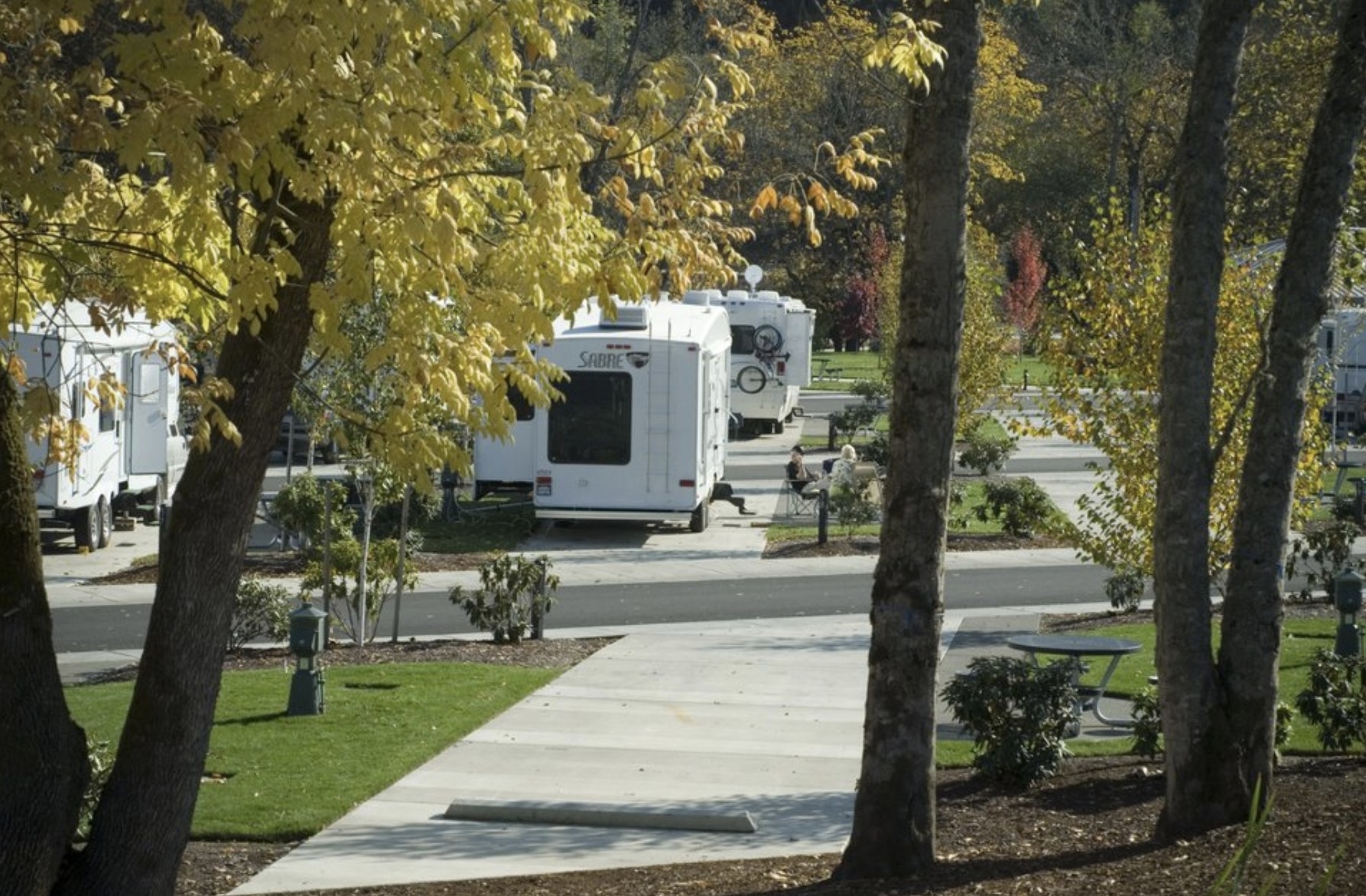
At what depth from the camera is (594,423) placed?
25.7 m

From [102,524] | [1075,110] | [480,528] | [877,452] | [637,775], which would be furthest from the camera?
[1075,110]

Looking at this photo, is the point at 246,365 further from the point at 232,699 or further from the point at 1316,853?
the point at 232,699

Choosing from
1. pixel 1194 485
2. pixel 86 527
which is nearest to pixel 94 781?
pixel 1194 485

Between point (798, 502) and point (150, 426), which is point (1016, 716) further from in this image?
point (150, 426)

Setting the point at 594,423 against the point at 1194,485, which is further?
the point at 594,423

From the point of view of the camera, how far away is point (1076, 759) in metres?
12.2

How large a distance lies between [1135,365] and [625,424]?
34.5ft

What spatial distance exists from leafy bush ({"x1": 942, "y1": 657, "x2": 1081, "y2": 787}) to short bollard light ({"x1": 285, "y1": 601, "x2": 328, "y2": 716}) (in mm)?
4888

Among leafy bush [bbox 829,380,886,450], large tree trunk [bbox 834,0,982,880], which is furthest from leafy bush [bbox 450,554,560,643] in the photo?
leafy bush [bbox 829,380,886,450]

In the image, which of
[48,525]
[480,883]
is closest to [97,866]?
[480,883]

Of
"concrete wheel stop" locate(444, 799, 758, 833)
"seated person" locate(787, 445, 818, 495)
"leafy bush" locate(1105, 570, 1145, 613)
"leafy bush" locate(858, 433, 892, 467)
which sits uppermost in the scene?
"leafy bush" locate(858, 433, 892, 467)

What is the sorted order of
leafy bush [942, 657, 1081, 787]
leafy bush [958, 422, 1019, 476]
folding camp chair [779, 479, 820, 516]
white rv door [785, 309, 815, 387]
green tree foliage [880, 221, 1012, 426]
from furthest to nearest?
white rv door [785, 309, 815, 387] < leafy bush [958, 422, 1019, 476] < green tree foliage [880, 221, 1012, 426] < folding camp chair [779, 479, 820, 516] < leafy bush [942, 657, 1081, 787]

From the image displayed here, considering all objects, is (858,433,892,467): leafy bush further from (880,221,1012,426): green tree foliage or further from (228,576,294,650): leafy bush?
(228,576,294,650): leafy bush

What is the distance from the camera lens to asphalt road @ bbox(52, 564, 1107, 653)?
19219mm
